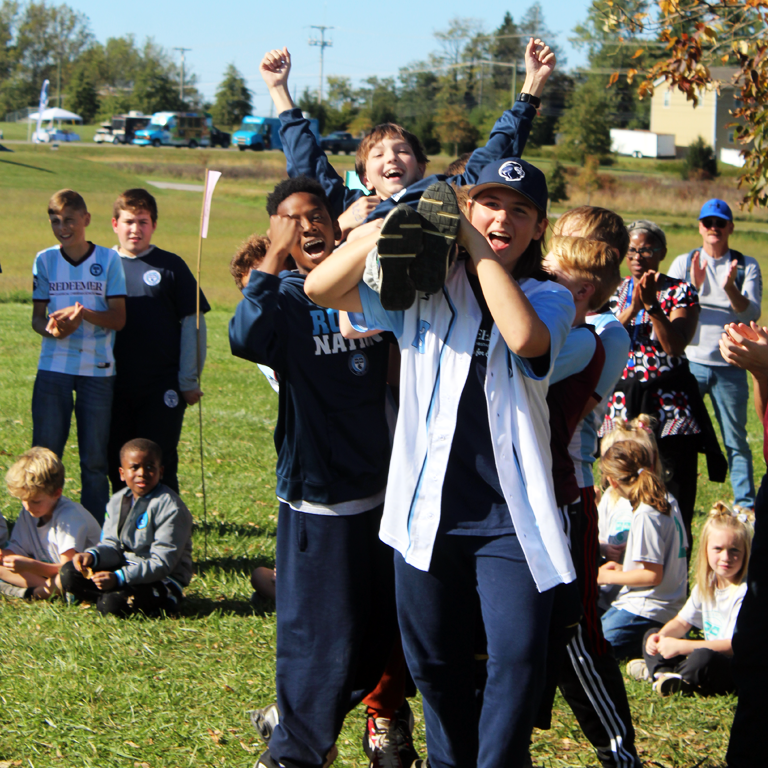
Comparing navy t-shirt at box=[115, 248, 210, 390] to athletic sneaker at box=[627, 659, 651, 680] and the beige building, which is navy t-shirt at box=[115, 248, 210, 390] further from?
the beige building

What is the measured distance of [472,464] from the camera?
101 inches

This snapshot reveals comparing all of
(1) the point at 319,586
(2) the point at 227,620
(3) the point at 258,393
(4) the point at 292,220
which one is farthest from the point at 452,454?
(3) the point at 258,393

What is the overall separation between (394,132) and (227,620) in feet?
8.54

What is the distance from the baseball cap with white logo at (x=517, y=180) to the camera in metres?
2.59

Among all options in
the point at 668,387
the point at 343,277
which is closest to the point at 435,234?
the point at 343,277

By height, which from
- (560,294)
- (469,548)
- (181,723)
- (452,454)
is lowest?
(181,723)

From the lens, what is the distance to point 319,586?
10.00 feet

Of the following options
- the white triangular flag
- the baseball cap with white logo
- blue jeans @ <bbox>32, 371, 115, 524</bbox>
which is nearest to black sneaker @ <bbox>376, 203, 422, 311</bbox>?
the baseball cap with white logo

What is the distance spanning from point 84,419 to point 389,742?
3073 mm

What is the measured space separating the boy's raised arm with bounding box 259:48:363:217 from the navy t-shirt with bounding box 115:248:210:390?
1696 mm

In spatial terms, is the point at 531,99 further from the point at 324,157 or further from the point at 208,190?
the point at 208,190

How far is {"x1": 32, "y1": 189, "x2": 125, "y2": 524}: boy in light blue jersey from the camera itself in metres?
5.54

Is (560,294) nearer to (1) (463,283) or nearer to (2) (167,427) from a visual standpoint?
(1) (463,283)

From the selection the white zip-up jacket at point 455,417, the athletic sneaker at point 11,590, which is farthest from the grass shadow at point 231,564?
the white zip-up jacket at point 455,417
